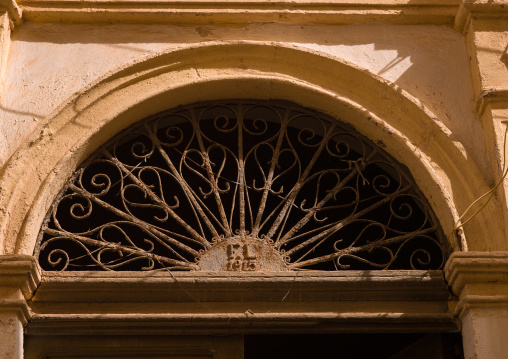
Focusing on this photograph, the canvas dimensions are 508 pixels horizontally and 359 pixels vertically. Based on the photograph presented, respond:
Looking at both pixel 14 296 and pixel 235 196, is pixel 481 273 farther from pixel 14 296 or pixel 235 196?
pixel 14 296

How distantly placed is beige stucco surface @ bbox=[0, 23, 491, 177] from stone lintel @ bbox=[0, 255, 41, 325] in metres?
0.91

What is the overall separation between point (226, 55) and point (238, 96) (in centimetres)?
26

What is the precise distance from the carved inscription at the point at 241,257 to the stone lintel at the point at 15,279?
107 cm

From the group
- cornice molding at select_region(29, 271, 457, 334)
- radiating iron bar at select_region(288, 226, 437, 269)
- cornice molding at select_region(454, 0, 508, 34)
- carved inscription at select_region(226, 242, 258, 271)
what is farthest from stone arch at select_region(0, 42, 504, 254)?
carved inscription at select_region(226, 242, 258, 271)

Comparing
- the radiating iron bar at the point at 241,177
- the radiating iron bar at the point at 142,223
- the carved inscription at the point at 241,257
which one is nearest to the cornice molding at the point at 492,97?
the radiating iron bar at the point at 241,177

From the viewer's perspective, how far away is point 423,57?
5.18 m

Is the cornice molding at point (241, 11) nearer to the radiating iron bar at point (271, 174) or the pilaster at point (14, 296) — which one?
the radiating iron bar at point (271, 174)

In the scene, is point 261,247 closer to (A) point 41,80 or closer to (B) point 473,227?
(B) point 473,227

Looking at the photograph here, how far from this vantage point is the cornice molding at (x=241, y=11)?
17.1ft

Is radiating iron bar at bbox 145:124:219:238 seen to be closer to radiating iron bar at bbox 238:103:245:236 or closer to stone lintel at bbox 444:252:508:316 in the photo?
radiating iron bar at bbox 238:103:245:236

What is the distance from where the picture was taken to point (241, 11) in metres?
5.23

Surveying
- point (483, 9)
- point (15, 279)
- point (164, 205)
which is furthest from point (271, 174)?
point (483, 9)

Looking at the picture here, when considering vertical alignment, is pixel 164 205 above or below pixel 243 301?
above

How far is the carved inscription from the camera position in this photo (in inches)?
182
